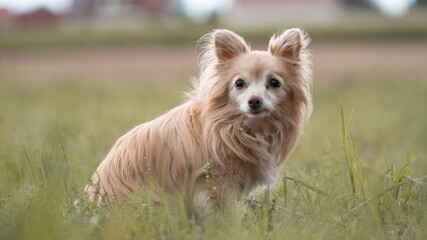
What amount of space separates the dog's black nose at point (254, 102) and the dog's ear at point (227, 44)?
57 cm

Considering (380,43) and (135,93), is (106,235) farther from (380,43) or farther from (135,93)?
(380,43)

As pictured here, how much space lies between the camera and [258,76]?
3359mm

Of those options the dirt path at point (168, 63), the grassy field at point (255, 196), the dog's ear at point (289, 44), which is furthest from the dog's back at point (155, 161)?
the dirt path at point (168, 63)

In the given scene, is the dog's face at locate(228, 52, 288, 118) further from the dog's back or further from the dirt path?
the dirt path

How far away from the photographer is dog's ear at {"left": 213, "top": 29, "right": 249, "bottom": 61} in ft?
11.4

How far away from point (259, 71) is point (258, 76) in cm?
4

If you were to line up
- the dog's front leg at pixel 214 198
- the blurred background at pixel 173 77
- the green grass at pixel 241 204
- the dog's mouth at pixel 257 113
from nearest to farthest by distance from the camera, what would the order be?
the green grass at pixel 241 204
the dog's front leg at pixel 214 198
the dog's mouth at pixel 257 113
the blurred background at pixel 173 77

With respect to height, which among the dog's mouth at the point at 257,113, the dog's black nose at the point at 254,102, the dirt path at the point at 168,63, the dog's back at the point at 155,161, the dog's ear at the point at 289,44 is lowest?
the dirt path at the point at 168,63

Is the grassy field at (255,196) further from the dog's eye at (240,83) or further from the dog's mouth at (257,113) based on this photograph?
the dog's eye at (240,83)

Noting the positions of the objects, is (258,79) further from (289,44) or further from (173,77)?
(173,77)

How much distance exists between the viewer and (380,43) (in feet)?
62.3

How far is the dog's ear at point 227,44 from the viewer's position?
11.4 ft

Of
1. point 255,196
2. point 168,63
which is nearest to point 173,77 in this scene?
point 168,63

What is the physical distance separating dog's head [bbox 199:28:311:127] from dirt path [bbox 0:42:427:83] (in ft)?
32.8
